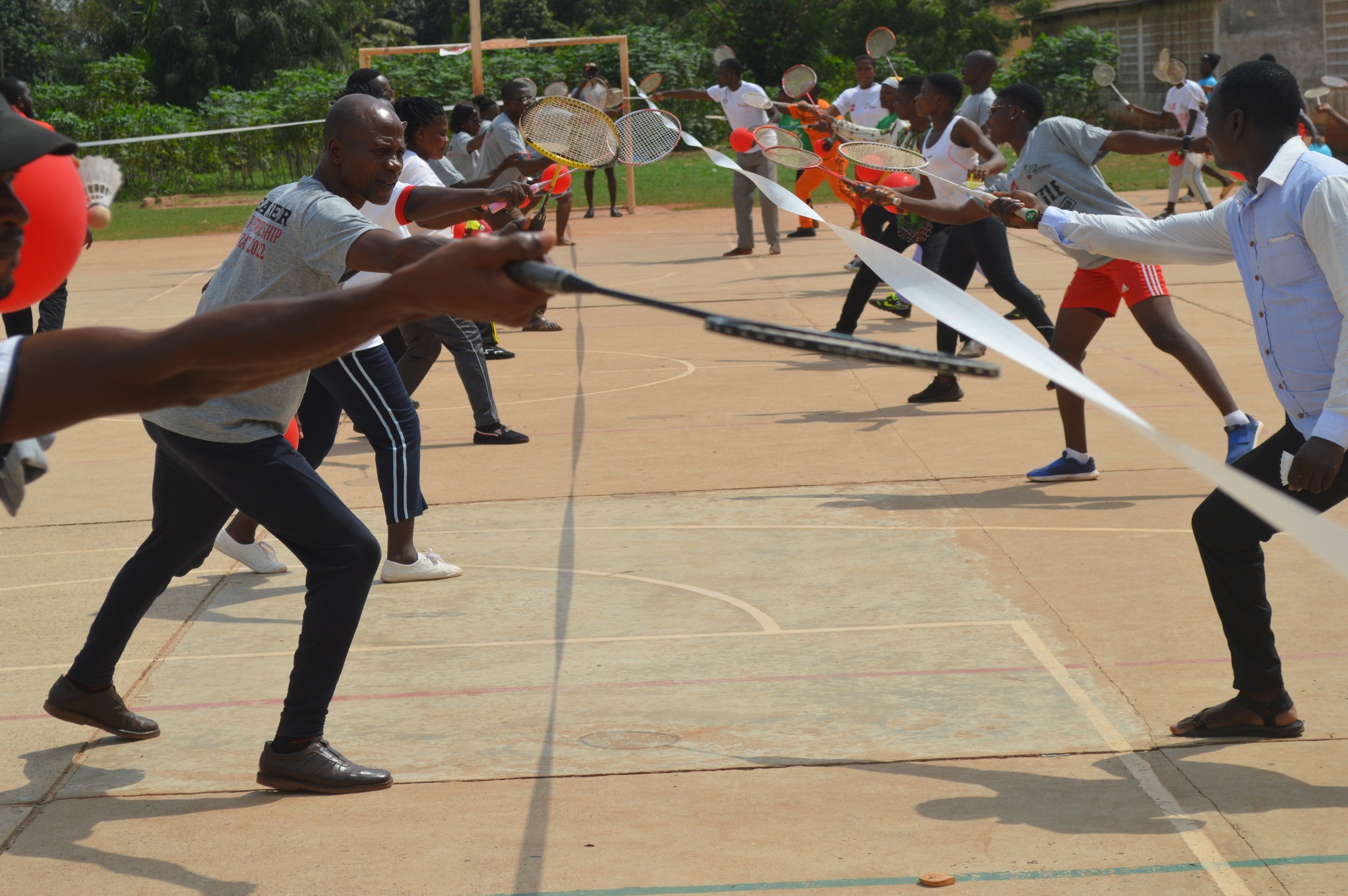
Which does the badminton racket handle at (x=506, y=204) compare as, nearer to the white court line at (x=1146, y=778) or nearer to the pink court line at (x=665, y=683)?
the pink court line at (x=665, y=683)

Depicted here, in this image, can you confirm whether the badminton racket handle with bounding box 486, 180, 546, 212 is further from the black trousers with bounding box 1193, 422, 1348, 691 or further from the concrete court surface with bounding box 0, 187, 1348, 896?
the black trousers with bounding box 1193, 422, 1348, 691

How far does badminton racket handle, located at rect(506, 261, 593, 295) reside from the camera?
2.21 meters

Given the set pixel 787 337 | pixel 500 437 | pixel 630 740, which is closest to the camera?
pixel 787 337

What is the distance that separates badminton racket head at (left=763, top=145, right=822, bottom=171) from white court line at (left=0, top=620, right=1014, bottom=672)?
5.03 metres

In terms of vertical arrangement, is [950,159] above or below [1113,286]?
above

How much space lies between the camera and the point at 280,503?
4074 mm

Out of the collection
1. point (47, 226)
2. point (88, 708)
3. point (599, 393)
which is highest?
point (47, 226)

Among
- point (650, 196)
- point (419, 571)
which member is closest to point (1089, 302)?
point (419, 571)

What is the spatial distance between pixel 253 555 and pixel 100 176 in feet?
7.16

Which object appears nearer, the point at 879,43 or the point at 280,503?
the point at 280,503

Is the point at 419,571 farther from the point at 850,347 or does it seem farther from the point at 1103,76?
the point at 1103,76

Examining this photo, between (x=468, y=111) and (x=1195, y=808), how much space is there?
38.0ft

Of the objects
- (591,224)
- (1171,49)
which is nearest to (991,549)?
(591,224)

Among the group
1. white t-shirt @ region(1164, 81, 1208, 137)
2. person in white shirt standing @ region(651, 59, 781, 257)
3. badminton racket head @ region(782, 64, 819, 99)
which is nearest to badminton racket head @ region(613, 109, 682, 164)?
badminton racket head @ region(782, 64, 819, 99)
